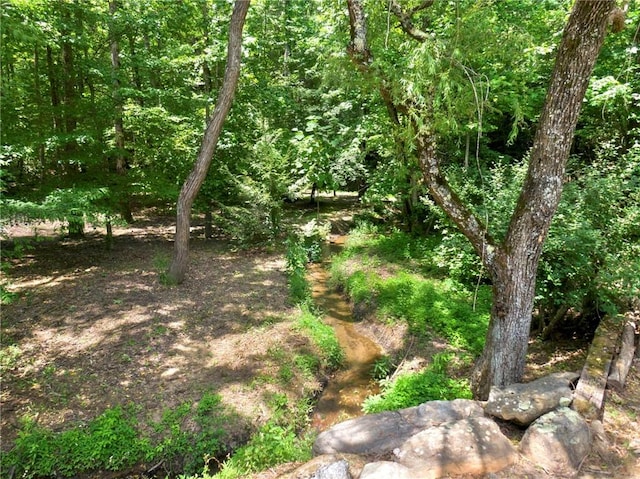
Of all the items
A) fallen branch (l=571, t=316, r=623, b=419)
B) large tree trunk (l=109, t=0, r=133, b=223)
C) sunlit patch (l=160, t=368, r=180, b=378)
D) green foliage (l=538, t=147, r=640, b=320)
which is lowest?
sunlit patch (l=160, t=368, r=180, b=378)

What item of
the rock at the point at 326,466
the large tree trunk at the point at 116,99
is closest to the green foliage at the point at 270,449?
the rock at the point at 326,466

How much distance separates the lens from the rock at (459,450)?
8.73ft

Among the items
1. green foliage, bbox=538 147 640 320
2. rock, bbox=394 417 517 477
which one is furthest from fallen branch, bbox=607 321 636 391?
rock, bbox=394 417 517 477

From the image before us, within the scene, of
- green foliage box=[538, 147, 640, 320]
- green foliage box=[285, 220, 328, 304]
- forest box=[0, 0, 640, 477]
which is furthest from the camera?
green foliage box=[285, 220, 328, 304]

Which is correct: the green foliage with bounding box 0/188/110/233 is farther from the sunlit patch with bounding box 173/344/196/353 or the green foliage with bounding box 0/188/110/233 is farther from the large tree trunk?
the sunlit patch with bounding box 173/344/196/353

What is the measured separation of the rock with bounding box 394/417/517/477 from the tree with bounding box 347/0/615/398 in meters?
1.23

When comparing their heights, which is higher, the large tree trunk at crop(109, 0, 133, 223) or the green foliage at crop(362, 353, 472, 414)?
the large tree trunk at crop(109, 0, 133, 223)

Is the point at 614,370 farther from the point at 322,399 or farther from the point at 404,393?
the point at 322,399

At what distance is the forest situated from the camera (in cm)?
384

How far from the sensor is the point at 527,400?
127 inches

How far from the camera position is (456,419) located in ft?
10.6

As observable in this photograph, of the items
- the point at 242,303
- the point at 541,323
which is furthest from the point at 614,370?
the point at 242,303

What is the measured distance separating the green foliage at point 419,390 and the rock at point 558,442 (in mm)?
1560

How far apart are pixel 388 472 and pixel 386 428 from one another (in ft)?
2.10
